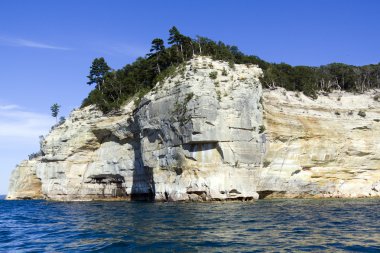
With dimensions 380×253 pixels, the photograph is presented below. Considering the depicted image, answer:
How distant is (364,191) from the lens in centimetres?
4328

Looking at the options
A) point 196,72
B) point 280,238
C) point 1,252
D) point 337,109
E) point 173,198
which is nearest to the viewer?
point 1,252

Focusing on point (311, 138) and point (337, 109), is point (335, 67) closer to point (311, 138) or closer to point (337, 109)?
point (337, 109)

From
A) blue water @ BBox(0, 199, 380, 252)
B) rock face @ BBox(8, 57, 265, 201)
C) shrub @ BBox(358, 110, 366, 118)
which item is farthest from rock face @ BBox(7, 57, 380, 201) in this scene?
blue water @ BBox(0, 199, 380, 252)

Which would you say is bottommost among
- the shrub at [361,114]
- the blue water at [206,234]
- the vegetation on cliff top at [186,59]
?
the blue water at [206,234]

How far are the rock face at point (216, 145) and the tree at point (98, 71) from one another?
739cm

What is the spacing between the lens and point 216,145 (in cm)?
3775

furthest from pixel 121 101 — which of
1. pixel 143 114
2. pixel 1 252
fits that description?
pixel 1 252

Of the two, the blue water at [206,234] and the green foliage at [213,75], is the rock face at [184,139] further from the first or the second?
the blue water at [206,234]

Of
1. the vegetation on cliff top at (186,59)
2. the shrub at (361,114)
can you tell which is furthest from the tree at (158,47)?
the shrub at (361,114)

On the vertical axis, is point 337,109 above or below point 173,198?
above

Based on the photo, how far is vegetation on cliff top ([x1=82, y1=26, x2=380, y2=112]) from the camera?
49844mm

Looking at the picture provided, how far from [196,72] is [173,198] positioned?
12.6 m

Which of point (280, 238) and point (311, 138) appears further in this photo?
point (311, 138)

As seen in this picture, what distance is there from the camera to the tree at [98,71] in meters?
60.2
